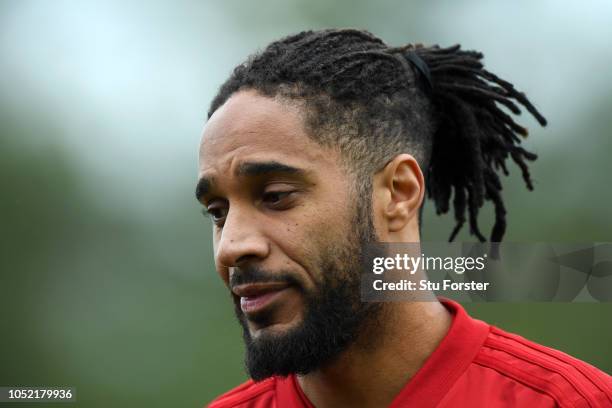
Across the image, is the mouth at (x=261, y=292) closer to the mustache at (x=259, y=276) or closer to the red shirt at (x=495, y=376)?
the mustache at (x=259, y=276)

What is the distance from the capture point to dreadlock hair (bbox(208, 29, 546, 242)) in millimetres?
3230

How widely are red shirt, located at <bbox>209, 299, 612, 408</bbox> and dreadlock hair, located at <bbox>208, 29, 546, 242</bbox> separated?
2.04 ft

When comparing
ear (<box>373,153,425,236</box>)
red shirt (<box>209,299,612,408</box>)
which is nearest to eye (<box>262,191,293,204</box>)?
ear (<box>373,153,425,236</box>)

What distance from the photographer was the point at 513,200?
10.2 metres

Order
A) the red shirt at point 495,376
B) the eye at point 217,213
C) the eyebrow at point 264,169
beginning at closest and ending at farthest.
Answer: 1. the red shirt at point 495,376
2. the eyebrow at point 264,169
3. the eye at point 217,213

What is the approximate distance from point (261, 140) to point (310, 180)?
221 mm

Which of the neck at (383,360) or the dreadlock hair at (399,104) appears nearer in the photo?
the neck at (383,360)

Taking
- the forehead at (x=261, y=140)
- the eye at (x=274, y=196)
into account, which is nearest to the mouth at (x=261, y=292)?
the eye at (x=274, y=196)

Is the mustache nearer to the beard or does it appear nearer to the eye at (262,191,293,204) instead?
the beard

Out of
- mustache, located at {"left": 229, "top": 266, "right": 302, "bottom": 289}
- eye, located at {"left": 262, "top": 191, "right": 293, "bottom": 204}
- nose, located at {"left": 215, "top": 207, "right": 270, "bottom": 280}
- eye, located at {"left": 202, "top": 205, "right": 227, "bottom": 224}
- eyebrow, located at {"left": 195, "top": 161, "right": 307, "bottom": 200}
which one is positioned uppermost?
eyebrow, located at {"left": 195, "top": 161, "right": 307, "bottom": 200}

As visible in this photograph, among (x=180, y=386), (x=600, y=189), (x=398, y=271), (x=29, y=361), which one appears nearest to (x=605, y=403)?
(x=398, y=271)

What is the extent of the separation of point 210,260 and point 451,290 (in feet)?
22.4

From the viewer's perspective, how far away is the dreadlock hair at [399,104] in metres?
3.23

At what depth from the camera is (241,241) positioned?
9.82ft
